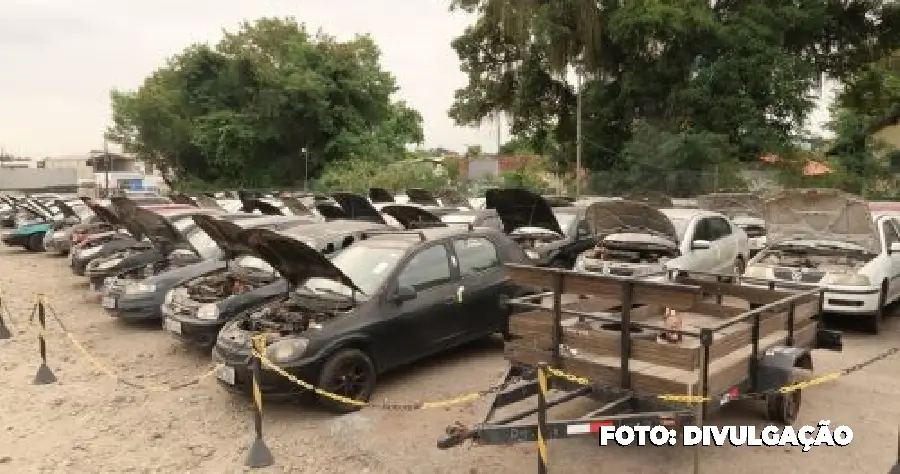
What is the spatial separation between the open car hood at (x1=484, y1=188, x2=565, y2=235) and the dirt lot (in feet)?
10.4

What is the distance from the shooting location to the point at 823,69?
27.6 metres

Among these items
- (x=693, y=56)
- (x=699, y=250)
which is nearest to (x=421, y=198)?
(x=699, y=250)

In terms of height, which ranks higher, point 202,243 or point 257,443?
point 202,243

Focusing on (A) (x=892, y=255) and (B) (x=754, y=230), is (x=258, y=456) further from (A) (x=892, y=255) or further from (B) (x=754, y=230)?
(B) (x=754, y=230)

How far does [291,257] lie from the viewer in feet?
23.2

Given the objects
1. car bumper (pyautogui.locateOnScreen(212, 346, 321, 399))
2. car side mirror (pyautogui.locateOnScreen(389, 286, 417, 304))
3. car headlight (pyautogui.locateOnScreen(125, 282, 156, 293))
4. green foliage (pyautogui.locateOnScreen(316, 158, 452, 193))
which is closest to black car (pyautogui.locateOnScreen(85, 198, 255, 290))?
car headlight (pyautogui.locateOnScreen(125, 282, 156, 293))

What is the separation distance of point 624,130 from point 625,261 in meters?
20.0

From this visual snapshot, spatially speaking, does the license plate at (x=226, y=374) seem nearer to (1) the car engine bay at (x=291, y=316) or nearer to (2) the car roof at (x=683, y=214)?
(1) the car engine bay at (x=291, y=316)

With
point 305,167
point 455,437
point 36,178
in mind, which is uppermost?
point 305,167

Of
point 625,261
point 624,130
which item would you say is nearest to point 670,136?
point 624,130

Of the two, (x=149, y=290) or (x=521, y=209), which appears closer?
(x=149, y=290)

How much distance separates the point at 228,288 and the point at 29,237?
50.6 feet

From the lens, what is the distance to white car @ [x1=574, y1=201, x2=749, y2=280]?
10.1 metres

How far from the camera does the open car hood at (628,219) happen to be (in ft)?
34.3
